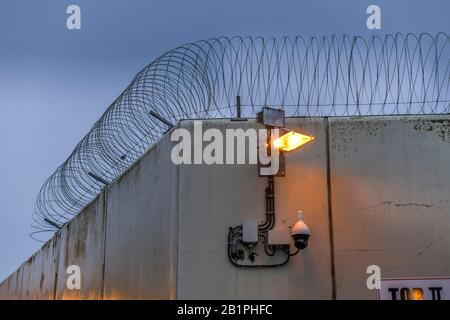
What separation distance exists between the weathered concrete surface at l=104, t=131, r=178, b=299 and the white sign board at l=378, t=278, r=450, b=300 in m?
2.70

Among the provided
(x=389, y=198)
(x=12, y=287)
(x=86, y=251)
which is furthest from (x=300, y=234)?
(x=12, y=287)

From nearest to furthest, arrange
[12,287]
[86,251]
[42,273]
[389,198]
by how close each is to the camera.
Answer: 1. [389,198]
2. [86,251]
3. [42,273]
4. [12,287]

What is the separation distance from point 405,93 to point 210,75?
8.84 feet

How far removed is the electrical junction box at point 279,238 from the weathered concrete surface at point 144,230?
1.28m

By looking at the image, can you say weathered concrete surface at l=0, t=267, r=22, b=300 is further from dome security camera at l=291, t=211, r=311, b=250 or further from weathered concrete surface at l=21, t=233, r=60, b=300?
dome security camera at l=291, t=211, r=311, b=250

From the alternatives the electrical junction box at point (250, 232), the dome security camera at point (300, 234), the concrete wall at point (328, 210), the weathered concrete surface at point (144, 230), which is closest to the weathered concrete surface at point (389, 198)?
the concrete wall at point (328, 210)

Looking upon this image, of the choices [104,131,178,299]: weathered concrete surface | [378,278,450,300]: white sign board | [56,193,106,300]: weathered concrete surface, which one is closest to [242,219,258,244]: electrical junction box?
[104,131,178,299]: weathered concrete surface

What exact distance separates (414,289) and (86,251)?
6.76 m

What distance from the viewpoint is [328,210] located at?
955cm

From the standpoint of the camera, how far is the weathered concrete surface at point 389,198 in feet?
30.8

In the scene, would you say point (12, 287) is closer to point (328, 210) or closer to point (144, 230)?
point (144, 230)
